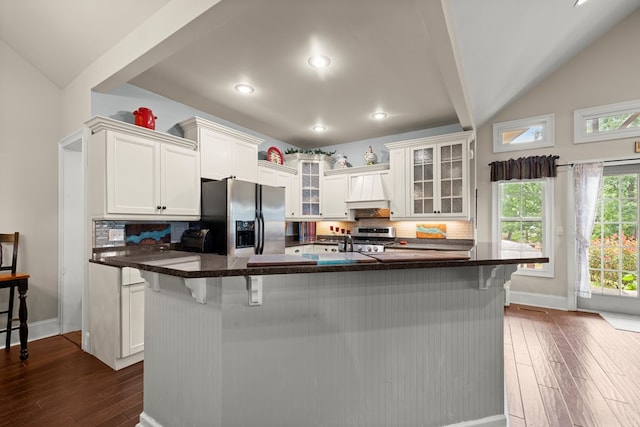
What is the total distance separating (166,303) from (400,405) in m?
1.44

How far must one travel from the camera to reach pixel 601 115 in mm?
4070

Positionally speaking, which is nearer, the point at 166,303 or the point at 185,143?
the point at 166,303

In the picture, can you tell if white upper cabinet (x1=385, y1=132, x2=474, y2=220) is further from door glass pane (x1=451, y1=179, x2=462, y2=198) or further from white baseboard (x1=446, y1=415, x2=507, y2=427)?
white baseboard (x1=446, y1=415, x2=507, y2=427)

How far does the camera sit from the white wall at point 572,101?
396 centimetres

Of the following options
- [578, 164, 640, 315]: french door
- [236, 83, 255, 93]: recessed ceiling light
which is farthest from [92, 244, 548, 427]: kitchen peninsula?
[578, 164, 640, 315]: french door

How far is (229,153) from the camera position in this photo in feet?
12.2

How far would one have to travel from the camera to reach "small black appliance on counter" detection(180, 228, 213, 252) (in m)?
3.09

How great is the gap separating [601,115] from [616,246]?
1.82 metres

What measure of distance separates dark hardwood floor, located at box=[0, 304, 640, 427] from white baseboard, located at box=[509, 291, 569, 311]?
0.96 meters

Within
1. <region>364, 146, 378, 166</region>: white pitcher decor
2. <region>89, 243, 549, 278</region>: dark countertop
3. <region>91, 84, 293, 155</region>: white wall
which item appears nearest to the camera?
<region>89, 243, 549, 278</region>: dark countertop

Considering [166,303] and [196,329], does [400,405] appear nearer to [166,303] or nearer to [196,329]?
[196,329]

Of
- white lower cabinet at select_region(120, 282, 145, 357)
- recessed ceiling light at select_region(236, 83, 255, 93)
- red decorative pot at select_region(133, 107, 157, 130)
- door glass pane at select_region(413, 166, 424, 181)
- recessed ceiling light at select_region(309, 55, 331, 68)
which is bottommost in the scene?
white lower cabinet at select_region(120, 282, 145, 357)

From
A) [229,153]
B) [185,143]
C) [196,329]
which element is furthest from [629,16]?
[196,329]

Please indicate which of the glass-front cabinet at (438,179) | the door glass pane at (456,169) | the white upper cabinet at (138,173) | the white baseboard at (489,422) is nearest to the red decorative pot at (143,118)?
the white upper cabinet at (138,173)
